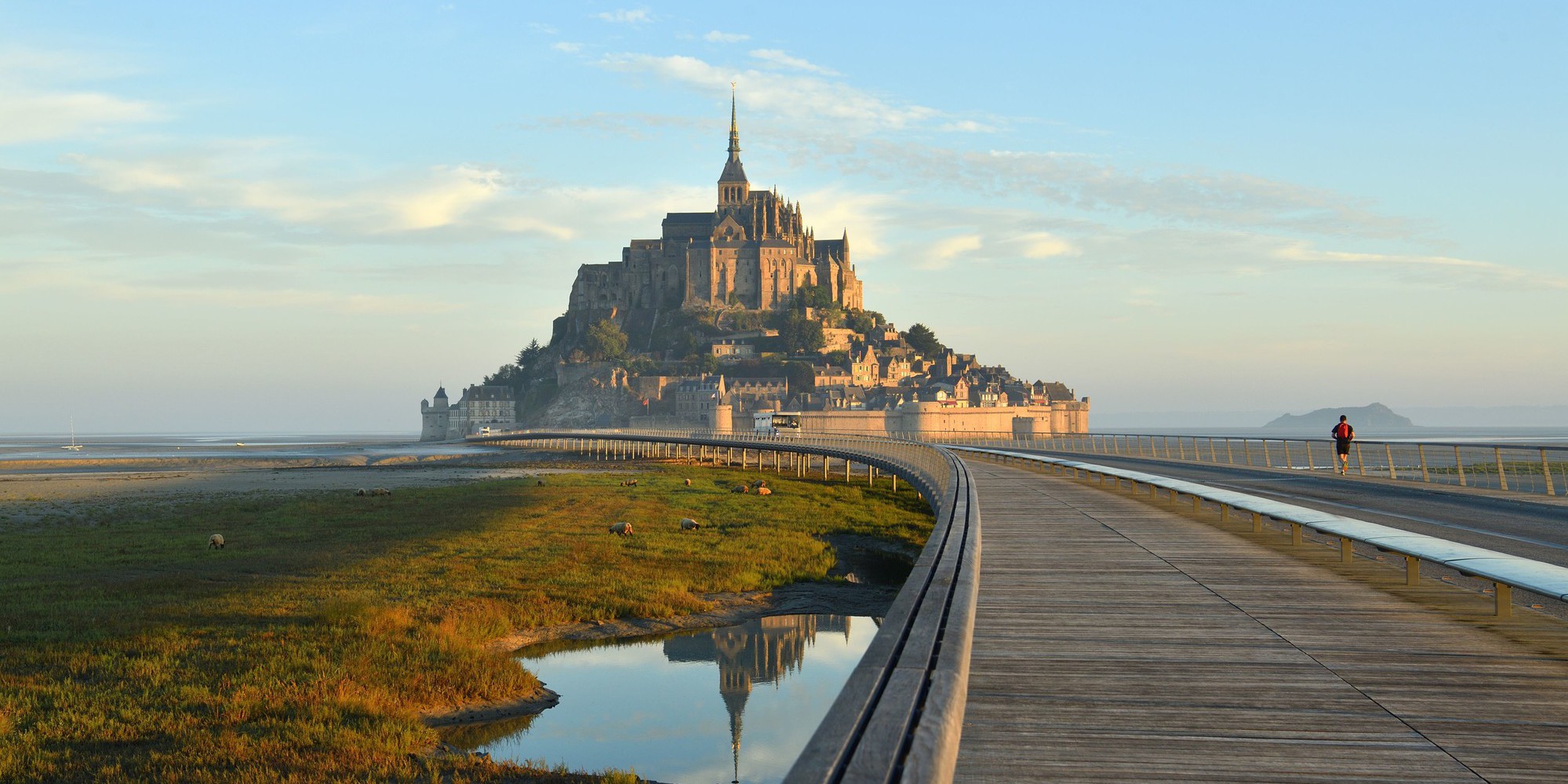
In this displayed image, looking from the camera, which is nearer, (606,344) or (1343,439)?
(1343,439)

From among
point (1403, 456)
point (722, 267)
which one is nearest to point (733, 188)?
point (722, 267)

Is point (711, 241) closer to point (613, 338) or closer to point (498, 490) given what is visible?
point (613, 338)

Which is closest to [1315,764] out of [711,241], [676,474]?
[676,474]

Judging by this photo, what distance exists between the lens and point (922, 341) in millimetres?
188500

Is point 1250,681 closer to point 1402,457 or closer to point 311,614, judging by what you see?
point 311,614

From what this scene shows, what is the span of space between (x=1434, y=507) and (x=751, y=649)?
1186 centimetres

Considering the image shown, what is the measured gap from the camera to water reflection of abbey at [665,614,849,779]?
526 inches

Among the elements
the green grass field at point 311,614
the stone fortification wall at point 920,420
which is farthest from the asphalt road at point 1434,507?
the stone fortification wall at point 920,420

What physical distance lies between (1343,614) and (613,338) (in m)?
175

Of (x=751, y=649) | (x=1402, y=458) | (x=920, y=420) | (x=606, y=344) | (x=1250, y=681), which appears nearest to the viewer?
(x=1250, y=681)

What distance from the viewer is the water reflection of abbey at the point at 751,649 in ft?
43.9

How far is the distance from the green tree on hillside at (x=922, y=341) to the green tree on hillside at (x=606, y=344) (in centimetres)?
4732

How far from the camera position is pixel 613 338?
593 feet

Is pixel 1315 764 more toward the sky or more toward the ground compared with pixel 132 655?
more toward the sky
